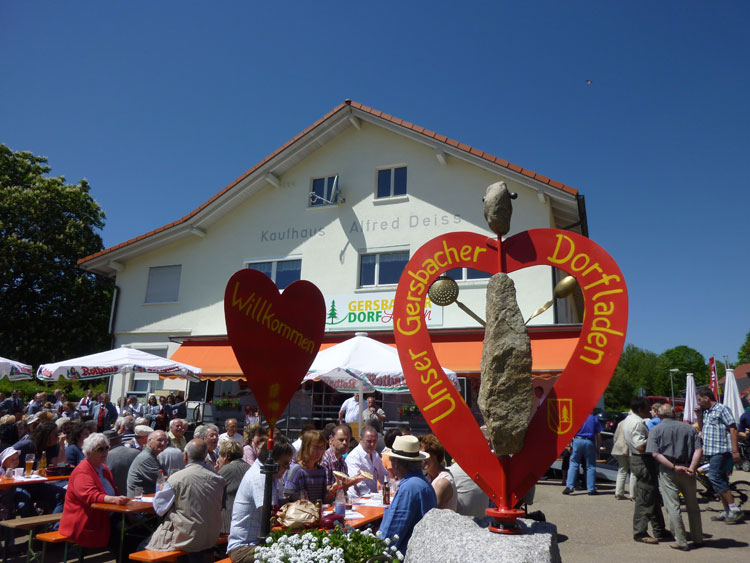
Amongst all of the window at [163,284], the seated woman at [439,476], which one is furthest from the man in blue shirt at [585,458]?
the window at [163,284]

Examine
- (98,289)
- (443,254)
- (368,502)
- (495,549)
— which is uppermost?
(98,289)

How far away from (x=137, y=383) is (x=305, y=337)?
1733 cm

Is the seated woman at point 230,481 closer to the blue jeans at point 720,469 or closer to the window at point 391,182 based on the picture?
the blue jeans at point 720,469

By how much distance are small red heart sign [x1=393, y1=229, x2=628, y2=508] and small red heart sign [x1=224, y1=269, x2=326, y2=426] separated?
0.82m

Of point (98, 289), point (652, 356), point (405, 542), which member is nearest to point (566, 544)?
point (405, 542)

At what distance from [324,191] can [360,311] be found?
4.63 metres

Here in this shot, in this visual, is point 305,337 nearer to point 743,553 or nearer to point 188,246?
point 743,553

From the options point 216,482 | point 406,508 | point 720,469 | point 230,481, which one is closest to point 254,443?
point 230,481

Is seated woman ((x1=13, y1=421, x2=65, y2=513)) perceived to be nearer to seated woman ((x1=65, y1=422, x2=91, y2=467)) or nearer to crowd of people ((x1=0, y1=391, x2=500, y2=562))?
crowd of people ((x1=0, y1=391, x2=500, y2=562))

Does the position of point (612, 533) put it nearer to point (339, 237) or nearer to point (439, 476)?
point (439, 476)

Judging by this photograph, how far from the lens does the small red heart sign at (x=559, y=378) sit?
11.1 feet

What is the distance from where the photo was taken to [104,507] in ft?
16.9

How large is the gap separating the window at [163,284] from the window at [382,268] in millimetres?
7138

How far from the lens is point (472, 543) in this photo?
311cm
